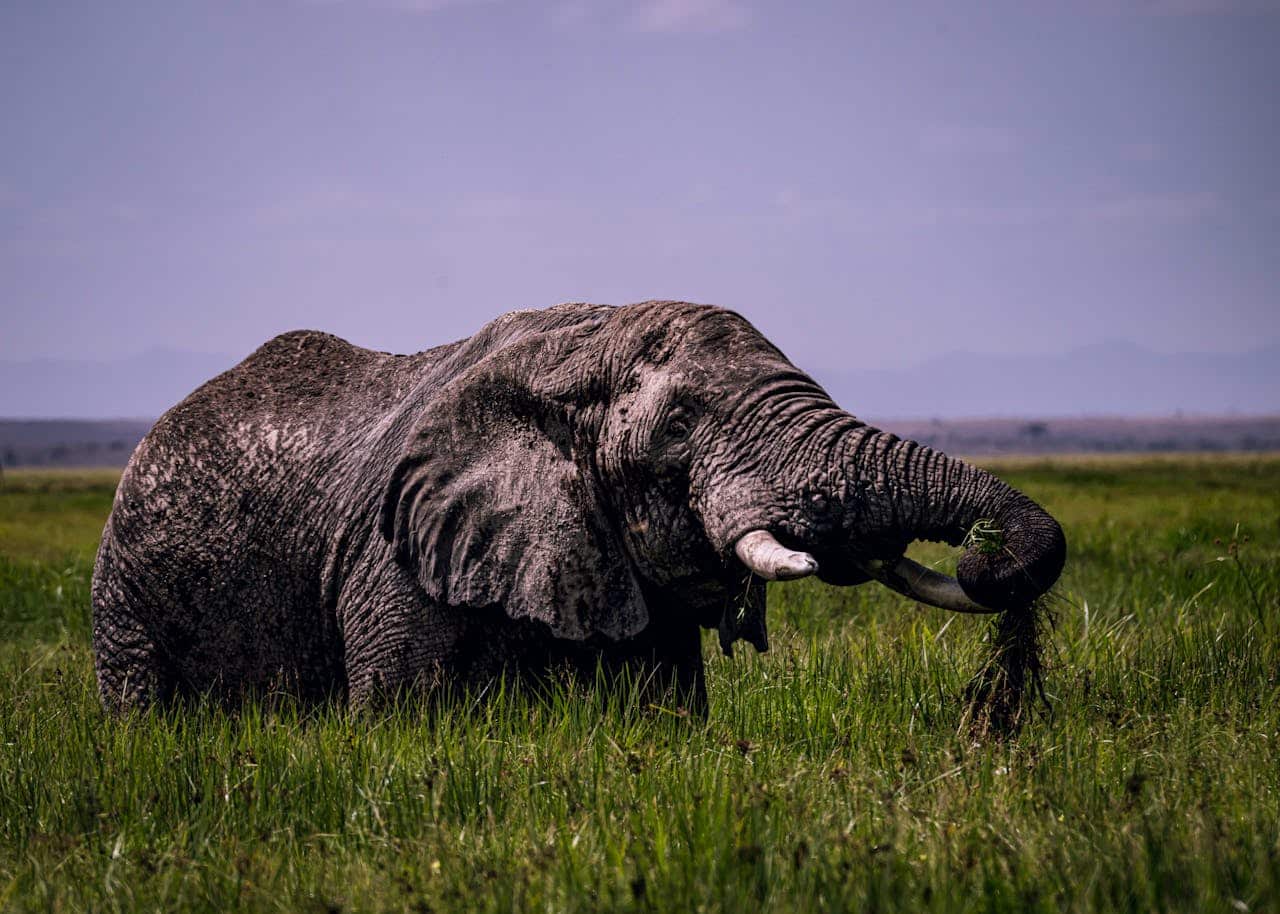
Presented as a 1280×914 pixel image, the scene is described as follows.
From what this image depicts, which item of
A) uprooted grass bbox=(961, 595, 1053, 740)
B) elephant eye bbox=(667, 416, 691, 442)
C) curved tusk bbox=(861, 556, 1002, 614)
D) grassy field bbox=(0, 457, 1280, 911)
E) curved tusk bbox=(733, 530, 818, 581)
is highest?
elephant eye bbox=(667, 416, 691, 442)

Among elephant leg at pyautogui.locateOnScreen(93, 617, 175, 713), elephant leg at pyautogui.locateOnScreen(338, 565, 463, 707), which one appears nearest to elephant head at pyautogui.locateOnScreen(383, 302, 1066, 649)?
elephant leg at pyautogui.locateOnScreen(338, 565, 463, 707)

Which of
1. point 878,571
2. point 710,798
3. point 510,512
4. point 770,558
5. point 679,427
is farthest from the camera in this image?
point 510,512

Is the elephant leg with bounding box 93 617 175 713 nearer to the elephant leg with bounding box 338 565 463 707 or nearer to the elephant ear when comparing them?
the elephant leg with bounding box 338 565 463 707

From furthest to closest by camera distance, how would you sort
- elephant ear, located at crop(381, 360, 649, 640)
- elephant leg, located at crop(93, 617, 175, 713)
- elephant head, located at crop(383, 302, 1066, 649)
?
elephant leg, located at crop(93, 617, 175, 713) → elephant ear, located at crop(381, 360, 649, 640) → elephant head, located at crop(383, 302, 1066, 649)

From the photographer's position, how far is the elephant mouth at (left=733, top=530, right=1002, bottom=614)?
207 inches

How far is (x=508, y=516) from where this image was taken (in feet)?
20.4

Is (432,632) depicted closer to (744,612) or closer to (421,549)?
(421,549)

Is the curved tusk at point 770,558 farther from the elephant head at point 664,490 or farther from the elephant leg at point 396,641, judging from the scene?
the elephant leg at point 396,641

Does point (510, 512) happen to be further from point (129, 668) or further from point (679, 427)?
point (129, 668)

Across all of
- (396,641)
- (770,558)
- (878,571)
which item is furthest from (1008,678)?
(396,641)

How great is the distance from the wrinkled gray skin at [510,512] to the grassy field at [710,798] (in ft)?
1.16

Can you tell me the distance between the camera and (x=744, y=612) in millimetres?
5957

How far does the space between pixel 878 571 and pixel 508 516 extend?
5.40 feet

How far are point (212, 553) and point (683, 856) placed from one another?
12.0ft
